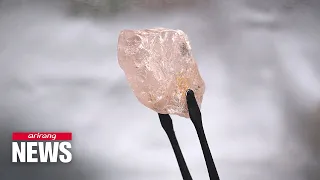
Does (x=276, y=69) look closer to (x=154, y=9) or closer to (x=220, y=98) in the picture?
(x=220, y=98)

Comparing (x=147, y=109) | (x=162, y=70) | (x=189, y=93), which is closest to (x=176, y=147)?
(x=189, y=93)

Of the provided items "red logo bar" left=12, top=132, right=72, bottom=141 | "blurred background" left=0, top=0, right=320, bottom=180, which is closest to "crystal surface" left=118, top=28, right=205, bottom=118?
"blurred background" left=0, top=0, right=320, bottom=180

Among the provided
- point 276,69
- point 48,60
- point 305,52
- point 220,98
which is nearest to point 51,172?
point 48,60

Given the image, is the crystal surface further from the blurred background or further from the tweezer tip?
the blurred background

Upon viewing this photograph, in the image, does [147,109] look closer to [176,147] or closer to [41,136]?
[41,136]

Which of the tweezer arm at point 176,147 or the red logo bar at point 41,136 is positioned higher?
the red logo bar at point 41,136

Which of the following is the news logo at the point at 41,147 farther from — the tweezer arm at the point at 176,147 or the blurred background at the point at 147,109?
the tweezer arm at the point at 176,147

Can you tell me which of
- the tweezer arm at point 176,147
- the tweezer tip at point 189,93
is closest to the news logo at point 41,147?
the tweezer arm at point 176,147
